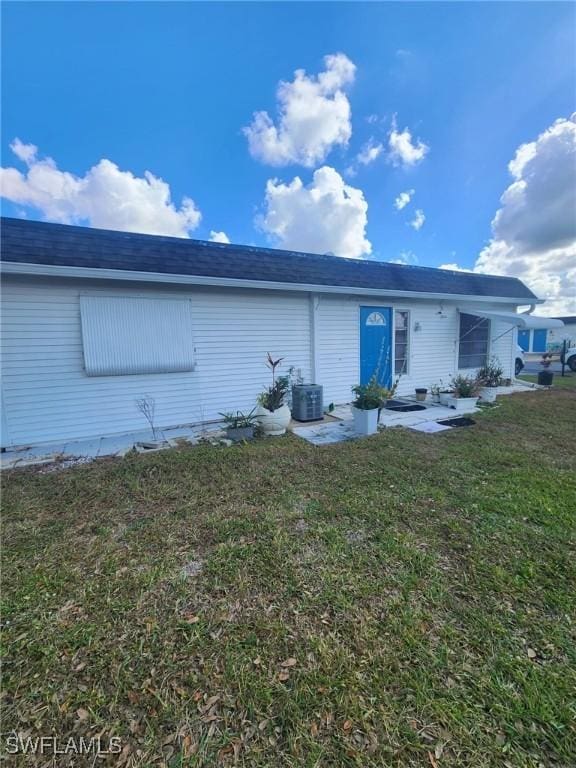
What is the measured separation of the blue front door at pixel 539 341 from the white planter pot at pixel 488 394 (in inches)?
945

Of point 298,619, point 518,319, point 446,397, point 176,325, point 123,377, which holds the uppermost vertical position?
point 518,319

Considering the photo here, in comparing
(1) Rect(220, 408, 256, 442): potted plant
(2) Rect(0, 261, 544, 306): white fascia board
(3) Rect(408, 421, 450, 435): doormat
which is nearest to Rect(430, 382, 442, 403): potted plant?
(3) Rect(408, 421, 450, 435): doormat

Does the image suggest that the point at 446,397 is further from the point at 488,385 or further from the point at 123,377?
the point at 123,377

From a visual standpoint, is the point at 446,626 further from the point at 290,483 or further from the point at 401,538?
the point at 290,483

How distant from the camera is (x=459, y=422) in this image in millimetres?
5906

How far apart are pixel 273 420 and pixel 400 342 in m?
4.61

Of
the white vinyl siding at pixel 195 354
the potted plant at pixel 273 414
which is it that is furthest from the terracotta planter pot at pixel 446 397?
the potted plant at pixel 273 414

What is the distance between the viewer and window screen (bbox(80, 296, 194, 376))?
5.09m

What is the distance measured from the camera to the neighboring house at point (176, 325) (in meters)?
4.84

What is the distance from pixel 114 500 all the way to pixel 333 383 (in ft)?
16.9

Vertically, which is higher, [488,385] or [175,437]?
[488,385]

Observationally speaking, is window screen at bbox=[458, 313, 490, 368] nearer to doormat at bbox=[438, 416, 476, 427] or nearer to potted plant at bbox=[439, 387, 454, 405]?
potted plant at bbox=[439, 387, 454, 405]

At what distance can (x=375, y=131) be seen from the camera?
8.64 metres

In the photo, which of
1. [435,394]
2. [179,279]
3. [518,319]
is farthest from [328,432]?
[518,319]
